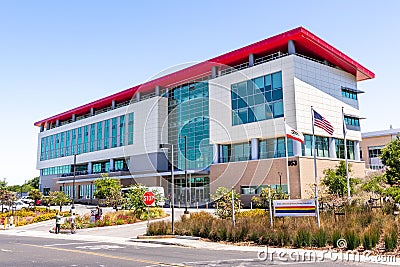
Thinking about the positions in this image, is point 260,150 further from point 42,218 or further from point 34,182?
point 34,182

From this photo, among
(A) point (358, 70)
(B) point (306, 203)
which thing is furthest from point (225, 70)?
(B) point (306, 203)

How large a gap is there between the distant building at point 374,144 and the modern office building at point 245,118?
1744 cm

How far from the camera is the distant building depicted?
65562 mm

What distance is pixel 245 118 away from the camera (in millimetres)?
46906

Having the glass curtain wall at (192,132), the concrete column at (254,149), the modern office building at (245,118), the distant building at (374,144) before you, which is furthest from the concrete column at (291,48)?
the distant building at (374,144)

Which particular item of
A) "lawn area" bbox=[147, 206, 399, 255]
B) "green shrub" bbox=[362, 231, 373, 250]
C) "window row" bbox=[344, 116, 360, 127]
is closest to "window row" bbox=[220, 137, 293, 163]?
"window row" bbox=[344, 116, 360, 127]

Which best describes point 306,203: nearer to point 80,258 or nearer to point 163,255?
point 163,255

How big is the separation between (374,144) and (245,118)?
1313 inches

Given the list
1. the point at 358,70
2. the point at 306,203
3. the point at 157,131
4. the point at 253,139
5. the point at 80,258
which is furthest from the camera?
the point at 157,131

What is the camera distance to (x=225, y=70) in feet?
172

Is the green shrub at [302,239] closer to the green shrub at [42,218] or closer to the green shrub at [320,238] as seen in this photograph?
the green shrub at [320,238]

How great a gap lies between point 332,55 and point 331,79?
2.93m

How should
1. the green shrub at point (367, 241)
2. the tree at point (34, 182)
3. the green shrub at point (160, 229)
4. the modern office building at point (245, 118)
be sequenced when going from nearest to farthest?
1. the green shrub at point (367, 241)
2. the green shrub at point (160, 229)
3. the modern office building at point (245, 118)
4. the tree at point (34, 182)

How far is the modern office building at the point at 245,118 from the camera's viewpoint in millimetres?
43312
